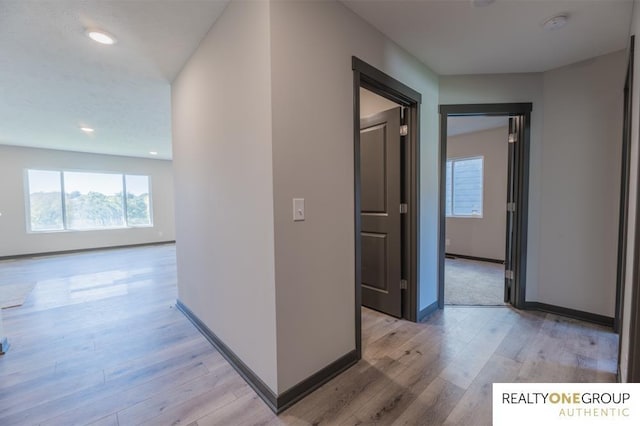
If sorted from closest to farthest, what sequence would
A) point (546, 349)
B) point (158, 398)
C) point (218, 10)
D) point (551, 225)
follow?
point (158, 398) < point (218, 10) < point (546, 349) < point (551, 225)

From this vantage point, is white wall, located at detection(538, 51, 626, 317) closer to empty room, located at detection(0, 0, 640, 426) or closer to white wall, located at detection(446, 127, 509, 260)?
empty room, located at detection(0, 0, 640, 426)

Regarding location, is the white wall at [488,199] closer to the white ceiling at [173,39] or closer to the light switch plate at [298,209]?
the white ceiling at [173,39]

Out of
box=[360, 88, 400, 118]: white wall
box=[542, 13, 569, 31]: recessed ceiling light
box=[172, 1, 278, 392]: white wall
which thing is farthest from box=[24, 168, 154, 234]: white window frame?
box=[542, 13, 569, 31]: recessed ceiling light

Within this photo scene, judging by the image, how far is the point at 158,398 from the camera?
1.68m

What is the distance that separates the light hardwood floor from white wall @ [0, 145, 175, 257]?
4284 mm

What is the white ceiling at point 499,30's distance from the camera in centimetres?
182

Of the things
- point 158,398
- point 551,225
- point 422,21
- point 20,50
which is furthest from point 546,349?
point 20,50

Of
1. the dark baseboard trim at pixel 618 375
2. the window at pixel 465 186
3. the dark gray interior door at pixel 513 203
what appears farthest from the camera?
the window at pixel 465 186

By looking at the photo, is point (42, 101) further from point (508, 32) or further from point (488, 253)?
point (488, 253)

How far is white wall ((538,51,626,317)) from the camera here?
2.46 m

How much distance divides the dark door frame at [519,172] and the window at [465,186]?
261 centimetres

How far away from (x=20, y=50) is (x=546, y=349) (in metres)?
4.81

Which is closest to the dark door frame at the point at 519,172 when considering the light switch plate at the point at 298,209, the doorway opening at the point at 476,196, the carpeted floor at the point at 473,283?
the carpeted floor at the point at 473,283

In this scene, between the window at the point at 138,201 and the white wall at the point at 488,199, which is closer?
the white wall at the point at 488,199
